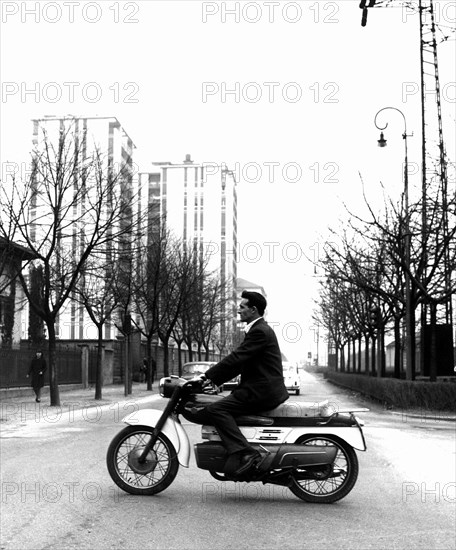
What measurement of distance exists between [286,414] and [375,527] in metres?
1.38

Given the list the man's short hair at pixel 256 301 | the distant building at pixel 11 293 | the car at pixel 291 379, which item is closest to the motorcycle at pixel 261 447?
the man's short hair at pixel 256 301

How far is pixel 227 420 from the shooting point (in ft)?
22.8

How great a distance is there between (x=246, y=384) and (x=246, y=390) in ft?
0.18

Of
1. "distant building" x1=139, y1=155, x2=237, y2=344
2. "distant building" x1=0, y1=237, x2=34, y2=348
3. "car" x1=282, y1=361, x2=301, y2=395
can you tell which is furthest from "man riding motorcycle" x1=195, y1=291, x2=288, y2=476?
"distant building" x1=139, y1=155, x2=237, y2=344

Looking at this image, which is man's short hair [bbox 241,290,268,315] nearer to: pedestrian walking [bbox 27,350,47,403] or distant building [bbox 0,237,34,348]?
distant building [bbox 0,237,34,348]

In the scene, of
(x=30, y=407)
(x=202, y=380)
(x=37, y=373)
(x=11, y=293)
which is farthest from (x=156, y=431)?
(x=11, y=293)

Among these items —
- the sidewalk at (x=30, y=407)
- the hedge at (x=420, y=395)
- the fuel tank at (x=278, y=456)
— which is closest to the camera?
the fuel tank at (x=278, y=456)

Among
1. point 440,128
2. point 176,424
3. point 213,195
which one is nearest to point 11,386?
point 440,128

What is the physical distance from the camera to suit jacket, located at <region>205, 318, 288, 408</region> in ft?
23.0

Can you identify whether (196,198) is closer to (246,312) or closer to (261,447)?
(246,312)

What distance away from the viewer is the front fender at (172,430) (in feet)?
23.7

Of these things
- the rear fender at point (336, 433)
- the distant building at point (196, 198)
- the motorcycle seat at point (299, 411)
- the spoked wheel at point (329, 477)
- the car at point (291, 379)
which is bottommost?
the car at point (291, 379)

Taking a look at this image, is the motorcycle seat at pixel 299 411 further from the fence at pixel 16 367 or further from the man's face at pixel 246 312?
the fence at pixel 16 367

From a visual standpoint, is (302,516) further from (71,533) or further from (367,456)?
(367,456)
